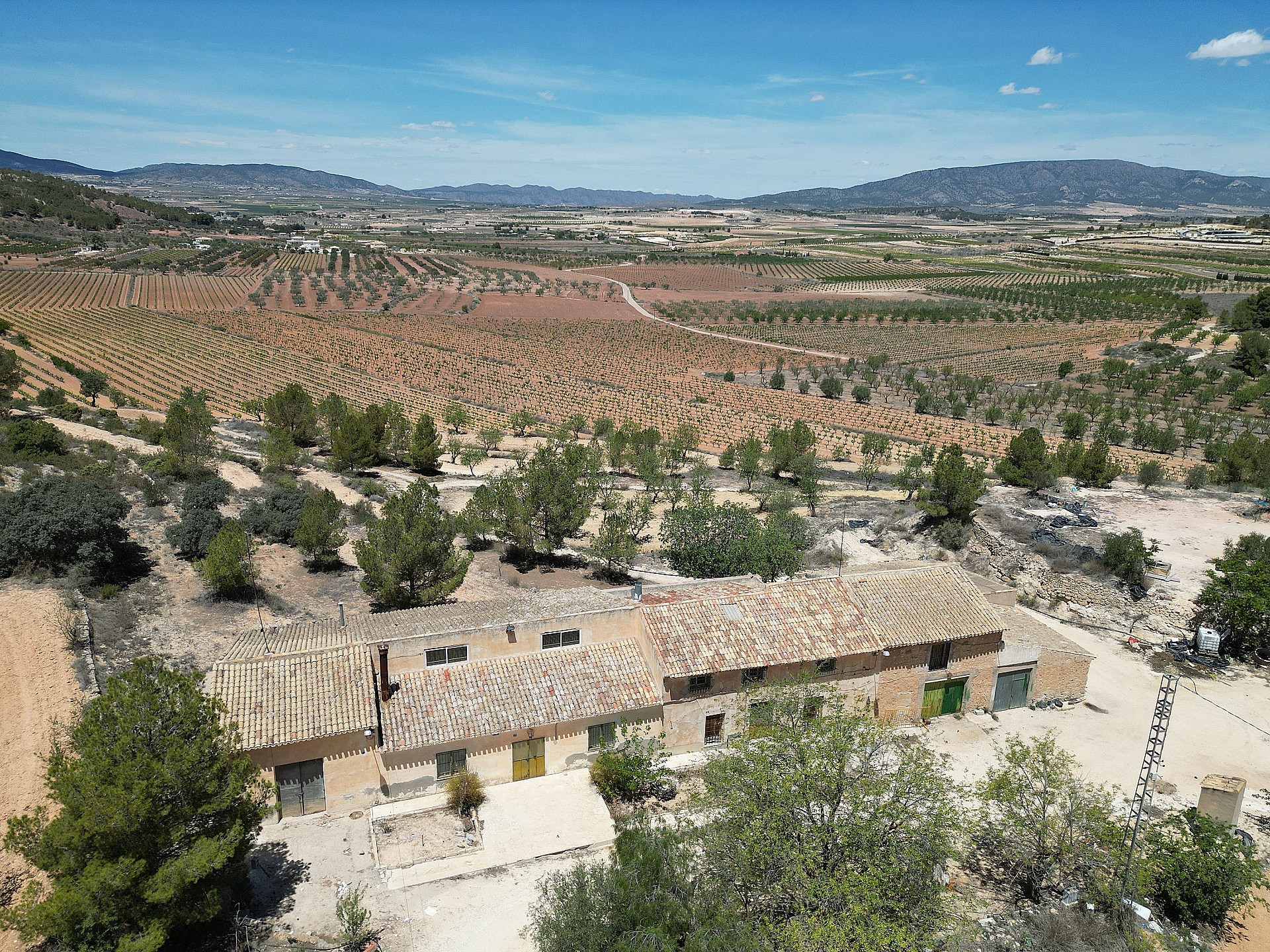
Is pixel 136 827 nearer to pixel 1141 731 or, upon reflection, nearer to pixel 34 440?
pixel 1141 731

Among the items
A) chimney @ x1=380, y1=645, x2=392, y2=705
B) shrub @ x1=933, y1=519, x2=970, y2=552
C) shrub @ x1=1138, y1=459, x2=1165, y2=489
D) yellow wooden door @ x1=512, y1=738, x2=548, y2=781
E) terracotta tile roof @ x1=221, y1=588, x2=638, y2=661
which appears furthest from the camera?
shrub @ x1=1138, y1=459, x2=1165, y2=489

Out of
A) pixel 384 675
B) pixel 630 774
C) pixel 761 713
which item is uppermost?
pixel 384 675

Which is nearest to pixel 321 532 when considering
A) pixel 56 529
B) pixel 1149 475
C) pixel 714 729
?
pixel 56 529

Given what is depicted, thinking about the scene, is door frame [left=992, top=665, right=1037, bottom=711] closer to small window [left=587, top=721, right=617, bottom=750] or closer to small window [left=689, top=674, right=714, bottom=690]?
small window [left=689, top=674, right=714, bottom=690]

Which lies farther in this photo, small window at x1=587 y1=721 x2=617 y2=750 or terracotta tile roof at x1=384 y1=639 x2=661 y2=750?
small window at x1=587 y1=721 x2=617 y2=750

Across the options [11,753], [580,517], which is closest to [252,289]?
[580,517]

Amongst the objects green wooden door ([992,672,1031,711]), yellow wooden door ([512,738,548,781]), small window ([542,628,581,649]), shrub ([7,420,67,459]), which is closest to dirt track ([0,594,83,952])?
yellow wooden door ([512,738,548,781])

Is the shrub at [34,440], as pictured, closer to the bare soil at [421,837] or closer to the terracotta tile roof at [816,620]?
the bare soil at [421,837]
